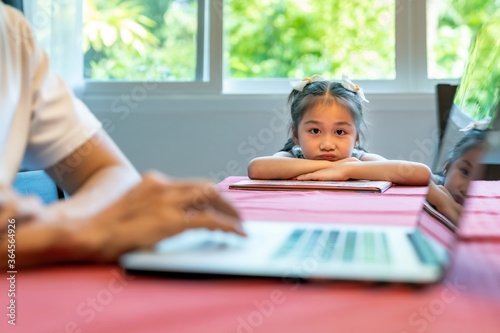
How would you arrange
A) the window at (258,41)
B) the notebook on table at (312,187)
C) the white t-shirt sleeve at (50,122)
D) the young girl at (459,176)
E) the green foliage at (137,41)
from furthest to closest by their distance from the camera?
the green foliage at (137,41), the window at (258,41), the notebook on table at (312,187), the white t-shirt sleeve at (50,122), the young girl at (459,176)

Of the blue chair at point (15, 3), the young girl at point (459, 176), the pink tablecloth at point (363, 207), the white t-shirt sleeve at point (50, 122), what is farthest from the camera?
the blue chair at point (15, 3)

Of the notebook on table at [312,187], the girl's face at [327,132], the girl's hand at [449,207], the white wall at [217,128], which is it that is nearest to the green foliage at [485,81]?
the girl's hand at [449,207]

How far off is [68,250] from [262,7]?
2456mm

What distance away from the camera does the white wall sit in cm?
246

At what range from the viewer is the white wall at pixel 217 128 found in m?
2.46

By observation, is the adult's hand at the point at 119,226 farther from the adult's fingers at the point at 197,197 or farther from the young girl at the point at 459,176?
the young girl at the point at 459,176

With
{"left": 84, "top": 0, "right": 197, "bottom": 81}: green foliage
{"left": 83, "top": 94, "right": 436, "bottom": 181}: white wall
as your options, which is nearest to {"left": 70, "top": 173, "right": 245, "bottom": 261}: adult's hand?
{"left": 83, "top": 94, "right": 436, "bottom": 181}: white wall

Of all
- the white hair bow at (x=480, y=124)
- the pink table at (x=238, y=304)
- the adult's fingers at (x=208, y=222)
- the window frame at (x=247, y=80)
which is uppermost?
the window frame at (x=247, y=80)

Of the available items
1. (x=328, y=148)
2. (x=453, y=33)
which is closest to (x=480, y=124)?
(x=328, y=148)

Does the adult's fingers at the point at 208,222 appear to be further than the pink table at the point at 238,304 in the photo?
Yes

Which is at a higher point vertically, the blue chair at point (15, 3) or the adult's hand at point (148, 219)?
the blue chair at point (15, 3)

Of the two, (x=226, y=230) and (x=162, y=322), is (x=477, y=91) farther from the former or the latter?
(x=162, y=322)

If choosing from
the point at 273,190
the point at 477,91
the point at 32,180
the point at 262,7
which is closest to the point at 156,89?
the point at 262,7

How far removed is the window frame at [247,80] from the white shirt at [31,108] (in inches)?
68.1
